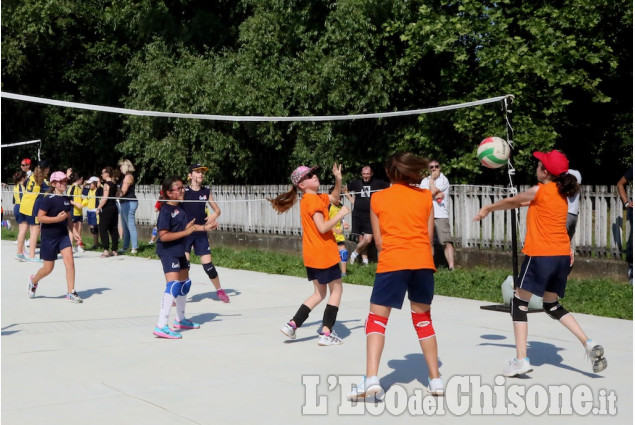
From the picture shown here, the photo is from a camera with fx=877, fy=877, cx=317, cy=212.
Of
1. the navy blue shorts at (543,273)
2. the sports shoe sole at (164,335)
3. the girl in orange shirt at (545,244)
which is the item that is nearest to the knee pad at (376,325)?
the girl in orange shirt at (545,244)

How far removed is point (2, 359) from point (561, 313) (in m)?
4.67

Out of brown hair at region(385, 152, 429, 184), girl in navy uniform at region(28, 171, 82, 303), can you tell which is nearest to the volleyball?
brown hair at region(385, 152, 429, 184)

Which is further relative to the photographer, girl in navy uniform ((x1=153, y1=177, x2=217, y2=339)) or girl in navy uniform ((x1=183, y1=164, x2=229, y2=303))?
girl in navy uniform ((x1=183, y1=164, x2=229, y2=303))

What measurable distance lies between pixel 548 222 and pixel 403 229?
137cm

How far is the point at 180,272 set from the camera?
29.1 feet

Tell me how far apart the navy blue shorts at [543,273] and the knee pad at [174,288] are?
11.6 feet

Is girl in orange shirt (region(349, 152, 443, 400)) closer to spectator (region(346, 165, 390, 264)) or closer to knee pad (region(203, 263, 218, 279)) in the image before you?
knee pad (region(203, 263, 218, 279))

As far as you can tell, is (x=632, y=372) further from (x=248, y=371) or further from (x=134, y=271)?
(x=134, y=271)

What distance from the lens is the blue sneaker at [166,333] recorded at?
8.47 metres

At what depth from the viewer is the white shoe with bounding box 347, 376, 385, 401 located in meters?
5.91

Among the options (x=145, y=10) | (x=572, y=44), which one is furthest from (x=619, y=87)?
(x=145, y=10)

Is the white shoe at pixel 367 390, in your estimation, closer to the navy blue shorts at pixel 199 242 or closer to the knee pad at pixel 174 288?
the knee pad at pixel 174 288

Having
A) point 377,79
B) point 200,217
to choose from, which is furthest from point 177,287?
point 377,79

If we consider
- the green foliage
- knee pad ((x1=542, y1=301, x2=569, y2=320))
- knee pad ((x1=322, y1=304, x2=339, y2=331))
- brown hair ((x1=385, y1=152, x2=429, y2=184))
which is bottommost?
knee pad ((x1=322, y1=304, x2=339, y2=331))
